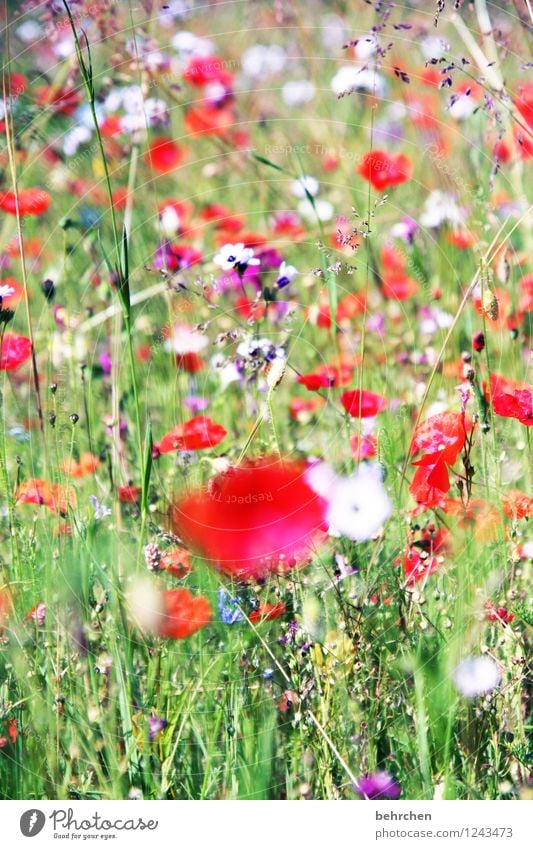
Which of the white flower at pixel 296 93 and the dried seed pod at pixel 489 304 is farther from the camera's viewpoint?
the white flower at pixel 296 93

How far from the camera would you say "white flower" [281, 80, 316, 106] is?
1279 mm

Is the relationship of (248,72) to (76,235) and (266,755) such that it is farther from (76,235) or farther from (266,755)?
(266,755)

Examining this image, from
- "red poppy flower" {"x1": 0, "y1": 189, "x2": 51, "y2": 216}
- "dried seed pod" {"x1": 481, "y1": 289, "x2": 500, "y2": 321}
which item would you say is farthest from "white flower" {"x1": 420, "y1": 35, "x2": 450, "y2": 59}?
"red poppy flower" {"x1": 0, "y1": 189, "x2": 51, "y2": 216}

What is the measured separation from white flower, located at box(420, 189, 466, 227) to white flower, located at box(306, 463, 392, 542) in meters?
0.36

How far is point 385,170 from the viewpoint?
120cm

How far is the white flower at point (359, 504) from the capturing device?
906mm

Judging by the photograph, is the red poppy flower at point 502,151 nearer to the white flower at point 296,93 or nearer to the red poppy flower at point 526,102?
the red poppy flower at point 526,102

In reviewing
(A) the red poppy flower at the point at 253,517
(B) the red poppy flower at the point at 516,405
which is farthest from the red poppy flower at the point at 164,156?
(B) the red poppy flower at the point at 516,405

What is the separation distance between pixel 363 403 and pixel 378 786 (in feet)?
1.21

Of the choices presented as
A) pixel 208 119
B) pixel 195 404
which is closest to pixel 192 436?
pixel 195 404

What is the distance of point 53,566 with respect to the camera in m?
0.87

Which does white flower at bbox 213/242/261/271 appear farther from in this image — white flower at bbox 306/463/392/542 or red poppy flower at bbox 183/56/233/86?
red poppy flower at bbox 183/56/233/86

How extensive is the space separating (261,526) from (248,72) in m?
0.63

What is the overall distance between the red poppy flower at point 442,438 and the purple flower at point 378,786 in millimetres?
272
